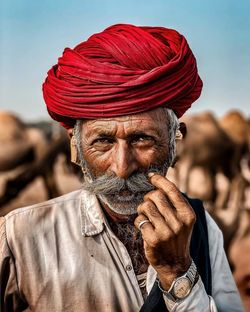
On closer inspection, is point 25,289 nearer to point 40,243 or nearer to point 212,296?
point 40,243

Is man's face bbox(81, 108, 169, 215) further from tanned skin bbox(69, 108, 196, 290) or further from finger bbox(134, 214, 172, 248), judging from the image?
finger bbox(134, 214, 172, 248)

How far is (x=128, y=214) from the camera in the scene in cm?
263

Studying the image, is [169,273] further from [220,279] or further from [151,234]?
[220,279]

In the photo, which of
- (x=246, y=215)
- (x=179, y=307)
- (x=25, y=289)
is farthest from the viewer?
(x=246, y=215)

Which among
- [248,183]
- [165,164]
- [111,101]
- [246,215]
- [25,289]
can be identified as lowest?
[248,183]

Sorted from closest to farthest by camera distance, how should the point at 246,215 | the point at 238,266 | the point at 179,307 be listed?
1. the point at 179,307
2. the point at 238,266
3. the point at 246,215

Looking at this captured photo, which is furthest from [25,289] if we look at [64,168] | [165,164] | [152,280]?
[64,168]

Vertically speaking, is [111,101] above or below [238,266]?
above

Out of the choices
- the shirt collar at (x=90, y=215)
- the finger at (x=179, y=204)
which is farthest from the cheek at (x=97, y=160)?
the finger at (x=179, y=204)

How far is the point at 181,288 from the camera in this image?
2371 mm

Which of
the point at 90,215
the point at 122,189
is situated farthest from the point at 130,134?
the point at 90,215

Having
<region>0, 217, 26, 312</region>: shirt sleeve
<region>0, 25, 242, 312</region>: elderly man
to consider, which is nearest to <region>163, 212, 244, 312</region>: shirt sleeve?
<region>0, 25, 242, 312</region>: elderly man

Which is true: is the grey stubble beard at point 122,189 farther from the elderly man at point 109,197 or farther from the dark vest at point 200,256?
the dark vest at point 200,256

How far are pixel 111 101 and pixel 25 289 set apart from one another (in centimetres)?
63
